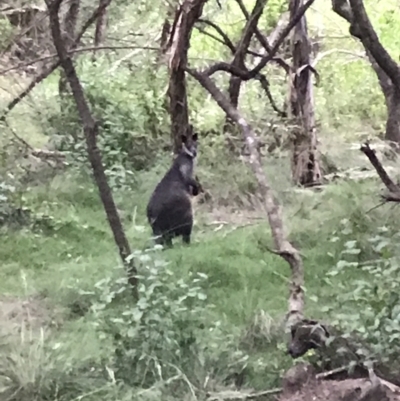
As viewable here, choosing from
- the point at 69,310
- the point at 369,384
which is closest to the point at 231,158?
the point at 69,310

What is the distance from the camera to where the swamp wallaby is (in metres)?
5.96

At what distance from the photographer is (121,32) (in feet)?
31.4

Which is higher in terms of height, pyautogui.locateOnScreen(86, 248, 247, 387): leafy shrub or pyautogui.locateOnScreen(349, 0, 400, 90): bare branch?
A: pyautogui.locateOnScreen(349, 0, 400, 90): bare branch

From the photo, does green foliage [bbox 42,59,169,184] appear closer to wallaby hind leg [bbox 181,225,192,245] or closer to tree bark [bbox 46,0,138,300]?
wallaby hind leg [bbox 181,225,192,245]

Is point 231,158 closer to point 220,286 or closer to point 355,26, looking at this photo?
point 220,286

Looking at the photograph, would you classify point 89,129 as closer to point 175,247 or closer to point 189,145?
point 175,247

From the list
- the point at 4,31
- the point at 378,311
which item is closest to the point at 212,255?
the point at 378,311

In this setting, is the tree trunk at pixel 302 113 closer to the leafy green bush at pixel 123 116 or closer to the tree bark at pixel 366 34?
the leafy green bush at pixel 123 116

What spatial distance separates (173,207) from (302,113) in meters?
2.20

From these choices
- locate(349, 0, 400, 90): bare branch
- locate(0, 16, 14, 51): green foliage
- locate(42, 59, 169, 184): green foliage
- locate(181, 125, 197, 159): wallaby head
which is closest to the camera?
locate(349, 0, 400, 90): bare branch

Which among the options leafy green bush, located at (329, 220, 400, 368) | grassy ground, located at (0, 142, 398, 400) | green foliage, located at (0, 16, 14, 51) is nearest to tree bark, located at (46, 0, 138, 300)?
grassy ground, located at (0, 142, 398, 400)

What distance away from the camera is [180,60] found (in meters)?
5.81

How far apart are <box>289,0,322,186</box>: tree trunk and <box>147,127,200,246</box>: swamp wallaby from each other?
65.8 inches

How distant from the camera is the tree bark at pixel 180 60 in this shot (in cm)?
557
